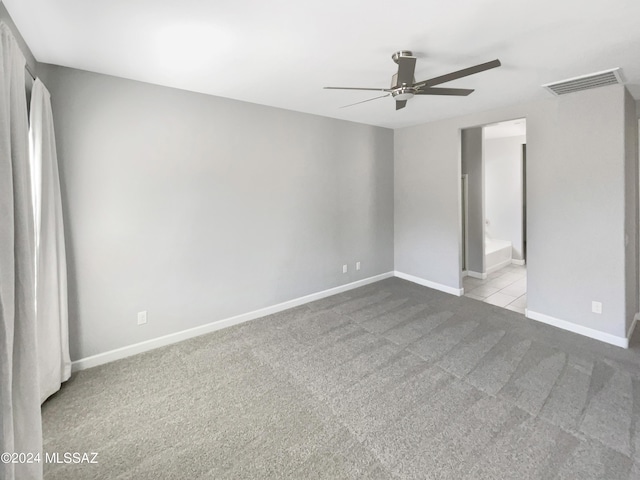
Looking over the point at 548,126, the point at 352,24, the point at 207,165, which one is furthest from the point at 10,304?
the point at 548,126

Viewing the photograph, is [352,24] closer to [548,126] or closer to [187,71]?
[187,71]

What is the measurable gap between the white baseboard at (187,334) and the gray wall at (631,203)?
128 inches

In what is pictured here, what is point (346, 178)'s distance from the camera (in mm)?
4371

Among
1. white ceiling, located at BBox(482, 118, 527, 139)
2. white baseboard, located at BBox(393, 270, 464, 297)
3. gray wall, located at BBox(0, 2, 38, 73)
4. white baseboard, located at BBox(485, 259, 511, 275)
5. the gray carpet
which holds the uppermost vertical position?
white ceiling, located at BBox(482, 118, 527, 139)

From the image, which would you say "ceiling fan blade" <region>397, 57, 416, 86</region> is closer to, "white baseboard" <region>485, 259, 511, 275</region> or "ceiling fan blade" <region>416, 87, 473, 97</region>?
"ceiling fan blade" <region>416, 87, 473, 97</region>

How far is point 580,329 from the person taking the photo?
309 cm

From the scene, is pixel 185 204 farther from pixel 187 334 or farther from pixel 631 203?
pixel 631 203

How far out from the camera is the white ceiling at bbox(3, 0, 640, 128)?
1671 mm

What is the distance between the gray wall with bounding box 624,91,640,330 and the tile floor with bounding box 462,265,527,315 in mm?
1045

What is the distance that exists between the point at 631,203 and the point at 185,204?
15.6 feet

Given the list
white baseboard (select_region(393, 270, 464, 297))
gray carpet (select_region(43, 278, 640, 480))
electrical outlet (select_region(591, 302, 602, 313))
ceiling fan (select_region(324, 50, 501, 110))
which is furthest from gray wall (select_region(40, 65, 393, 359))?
electrical outlet (select_region(591, 302, 602, 313))

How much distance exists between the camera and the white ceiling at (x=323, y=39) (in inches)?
65.8

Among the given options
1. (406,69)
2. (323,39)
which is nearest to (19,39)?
(323,39)

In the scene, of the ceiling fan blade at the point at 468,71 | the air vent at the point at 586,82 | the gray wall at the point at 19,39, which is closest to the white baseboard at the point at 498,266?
the air vent at the point at 586,82
